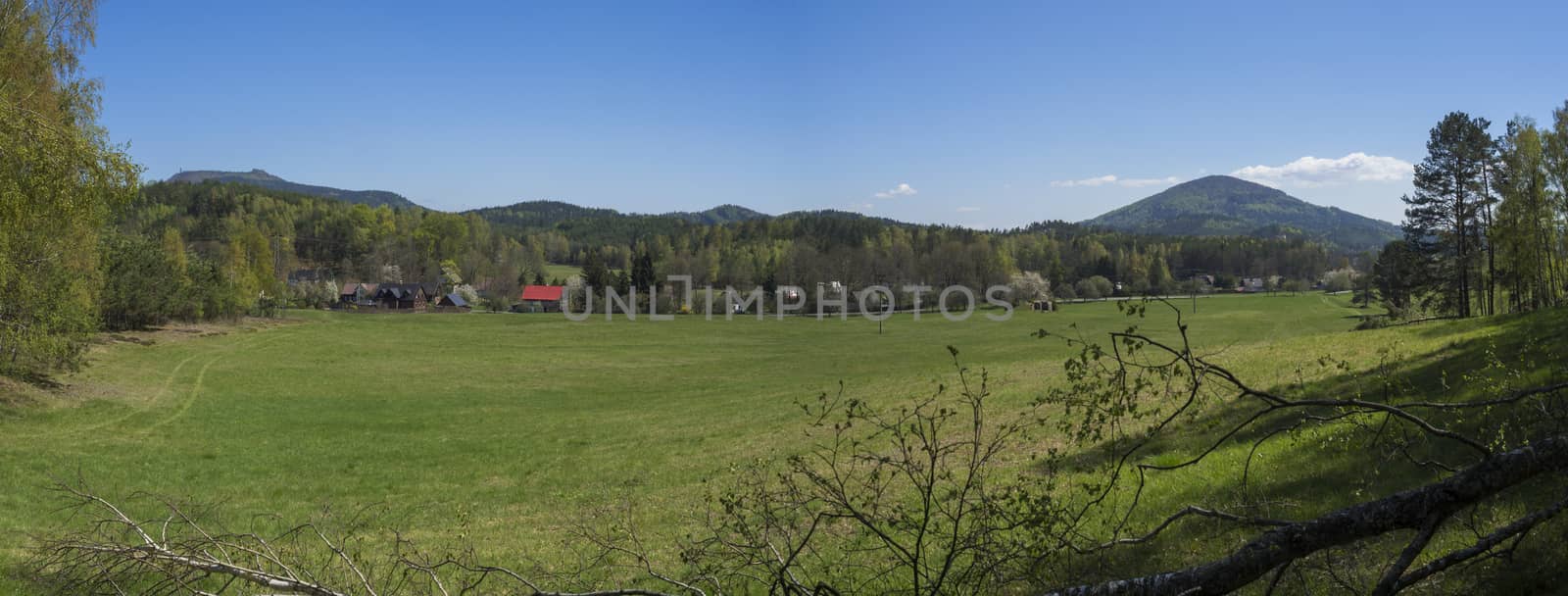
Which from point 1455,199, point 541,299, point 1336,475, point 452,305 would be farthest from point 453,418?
point 452,305

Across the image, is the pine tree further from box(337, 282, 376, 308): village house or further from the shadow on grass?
box(337, 282, 376, 308): village house

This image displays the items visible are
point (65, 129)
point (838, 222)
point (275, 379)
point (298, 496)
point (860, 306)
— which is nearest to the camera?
point (65, 129)

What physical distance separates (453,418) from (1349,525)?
27.8 metres

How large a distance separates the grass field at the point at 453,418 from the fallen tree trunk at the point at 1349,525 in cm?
257

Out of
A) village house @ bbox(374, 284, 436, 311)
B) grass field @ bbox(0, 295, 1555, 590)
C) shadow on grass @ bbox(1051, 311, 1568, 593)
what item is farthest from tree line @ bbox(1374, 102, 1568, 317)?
village house @ bbox(374, 284, 436, 311)

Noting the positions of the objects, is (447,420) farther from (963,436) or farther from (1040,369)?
(1040,369)

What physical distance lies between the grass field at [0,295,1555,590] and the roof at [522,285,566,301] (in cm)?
5703

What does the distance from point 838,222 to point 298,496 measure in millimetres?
165049

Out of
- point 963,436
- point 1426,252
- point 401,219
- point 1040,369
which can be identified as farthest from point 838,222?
point 963,436

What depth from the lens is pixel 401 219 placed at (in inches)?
5950

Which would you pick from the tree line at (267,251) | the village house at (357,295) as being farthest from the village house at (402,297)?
the tree line at (267,251)

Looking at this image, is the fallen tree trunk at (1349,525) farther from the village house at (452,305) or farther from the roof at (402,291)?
the roof at (402,291)

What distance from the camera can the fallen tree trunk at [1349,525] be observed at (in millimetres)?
Result: 3049

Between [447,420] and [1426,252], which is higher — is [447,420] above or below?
below
